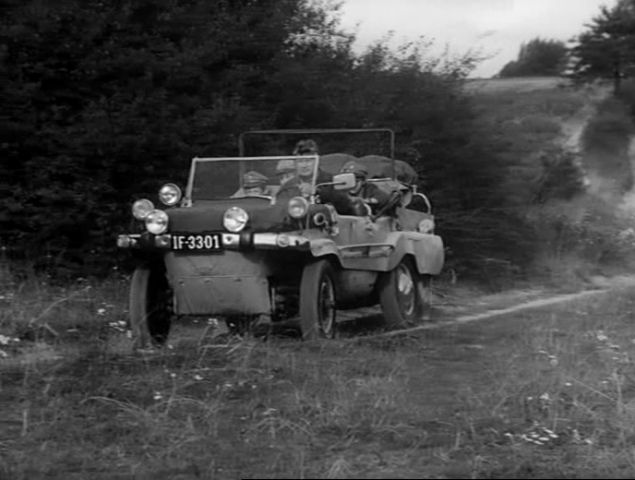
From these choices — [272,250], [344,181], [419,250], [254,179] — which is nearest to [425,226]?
[419,250]

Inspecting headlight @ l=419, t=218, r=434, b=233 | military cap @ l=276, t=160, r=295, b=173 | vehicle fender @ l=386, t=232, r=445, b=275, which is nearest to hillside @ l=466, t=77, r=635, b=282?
headlight @ l=419, t=218, r=434, b=233

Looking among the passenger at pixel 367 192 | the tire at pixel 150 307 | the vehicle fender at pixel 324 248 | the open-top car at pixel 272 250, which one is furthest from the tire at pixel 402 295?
the tire at pixel 150 307

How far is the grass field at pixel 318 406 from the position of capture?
5.70m

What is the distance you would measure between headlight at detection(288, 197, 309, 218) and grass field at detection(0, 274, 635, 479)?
1.04 m

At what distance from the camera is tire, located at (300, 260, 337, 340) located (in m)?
9.58

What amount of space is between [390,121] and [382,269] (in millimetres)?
7316

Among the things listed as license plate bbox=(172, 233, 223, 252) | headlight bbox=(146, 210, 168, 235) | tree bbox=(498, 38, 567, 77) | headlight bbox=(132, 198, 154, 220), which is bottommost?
license plate bbox=(172, 233, 223, 252)

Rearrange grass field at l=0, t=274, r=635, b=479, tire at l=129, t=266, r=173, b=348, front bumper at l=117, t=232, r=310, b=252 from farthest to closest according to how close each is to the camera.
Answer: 1. tire at l=129, t=266, r=173, b=348
2. front bumper at l=117, t=232, r=310, b=252
3. grass field at l=0, t=274, r=635, b=479

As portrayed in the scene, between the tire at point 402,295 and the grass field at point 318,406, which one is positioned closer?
the grass field at point 318,406

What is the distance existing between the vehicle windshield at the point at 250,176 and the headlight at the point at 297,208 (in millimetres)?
1003

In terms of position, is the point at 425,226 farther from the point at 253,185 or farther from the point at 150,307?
the point at 150,307

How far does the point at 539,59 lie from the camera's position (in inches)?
894

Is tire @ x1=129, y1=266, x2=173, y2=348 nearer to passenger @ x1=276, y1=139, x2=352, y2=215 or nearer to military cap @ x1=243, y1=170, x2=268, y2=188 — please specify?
military cap @ x1=243, y1=170, x2=268, y2=188

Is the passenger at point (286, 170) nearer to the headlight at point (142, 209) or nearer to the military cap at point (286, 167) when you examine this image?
the military cap at point (286, 167)
